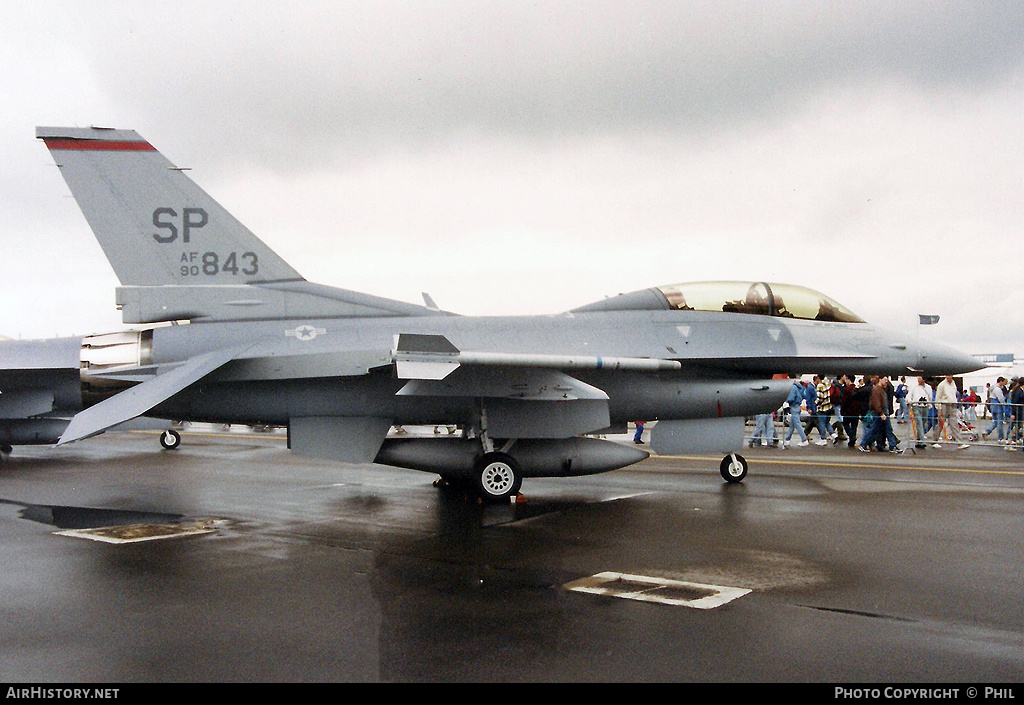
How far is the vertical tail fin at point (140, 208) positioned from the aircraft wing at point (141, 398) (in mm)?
1319

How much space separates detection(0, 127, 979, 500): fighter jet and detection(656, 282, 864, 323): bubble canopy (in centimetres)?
16

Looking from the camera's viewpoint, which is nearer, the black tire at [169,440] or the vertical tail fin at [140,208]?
the vertical tail fin at [140,208]

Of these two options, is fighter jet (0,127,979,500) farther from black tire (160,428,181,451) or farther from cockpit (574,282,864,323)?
black tire (160,428,181,451)

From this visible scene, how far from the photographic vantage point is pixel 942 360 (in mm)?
10789

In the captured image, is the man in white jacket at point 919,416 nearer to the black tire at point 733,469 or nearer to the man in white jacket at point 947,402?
the man in white jacket at point 947,402

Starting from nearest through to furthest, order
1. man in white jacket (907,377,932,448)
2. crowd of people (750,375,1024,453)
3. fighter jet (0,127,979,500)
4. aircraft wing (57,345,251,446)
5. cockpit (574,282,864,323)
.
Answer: aircraft wing (57,345,251,446)
fighter jet (0,127,979,500)
cockpit (574,282,864,323)
crowd of people (750,375,1024,453)
man in white jacket (907,377,932,448)

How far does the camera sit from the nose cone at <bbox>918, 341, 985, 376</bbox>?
10719 millimetres

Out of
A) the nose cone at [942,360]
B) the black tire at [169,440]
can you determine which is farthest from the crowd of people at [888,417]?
the black tire at [169,440]

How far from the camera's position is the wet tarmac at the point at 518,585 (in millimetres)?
3754

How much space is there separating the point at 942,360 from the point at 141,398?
10.7 meters

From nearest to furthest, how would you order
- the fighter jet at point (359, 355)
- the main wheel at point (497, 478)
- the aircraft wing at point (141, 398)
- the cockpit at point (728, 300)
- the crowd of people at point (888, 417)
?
the aircraft wing at point (141, 398)
the fighter jet at point (359, 355)
the main wheel at point (497, 478)
the cockpit at point (728, 300)
the crowd of people at point (888, 417)

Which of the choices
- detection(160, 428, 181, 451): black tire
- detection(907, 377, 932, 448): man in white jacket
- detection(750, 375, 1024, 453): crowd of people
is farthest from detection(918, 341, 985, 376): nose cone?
detection(160, 428, 181, 451): black tire
